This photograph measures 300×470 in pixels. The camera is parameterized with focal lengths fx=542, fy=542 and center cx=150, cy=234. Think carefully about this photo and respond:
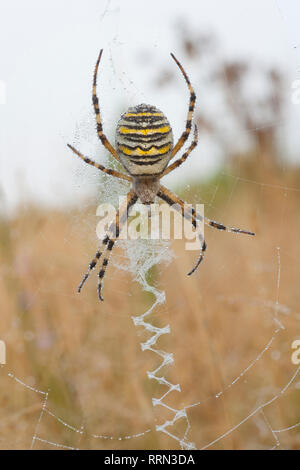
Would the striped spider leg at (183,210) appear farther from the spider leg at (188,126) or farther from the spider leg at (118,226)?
the spider leg at (188,126)

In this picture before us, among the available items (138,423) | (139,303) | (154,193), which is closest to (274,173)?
(154,193)

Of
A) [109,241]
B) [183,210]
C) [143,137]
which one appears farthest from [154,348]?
[143,137]

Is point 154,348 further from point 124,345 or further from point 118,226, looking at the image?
point 118,226

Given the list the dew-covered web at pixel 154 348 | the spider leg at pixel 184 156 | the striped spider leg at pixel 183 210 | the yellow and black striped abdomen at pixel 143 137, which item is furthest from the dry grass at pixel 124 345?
the yellow and black striped abdomen at pixel 143 137

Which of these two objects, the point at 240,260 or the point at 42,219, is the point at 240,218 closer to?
the point at 240,260

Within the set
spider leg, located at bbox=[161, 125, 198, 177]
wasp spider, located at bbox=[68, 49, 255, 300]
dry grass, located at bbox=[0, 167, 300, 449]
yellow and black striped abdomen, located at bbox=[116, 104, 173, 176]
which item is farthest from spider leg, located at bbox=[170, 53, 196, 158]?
dry grass, located at bbox=[0, 167, 300, 449]

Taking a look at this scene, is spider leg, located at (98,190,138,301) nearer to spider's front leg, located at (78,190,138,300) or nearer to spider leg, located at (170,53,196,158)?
spider's front leg, located at (78,190,138,300)
